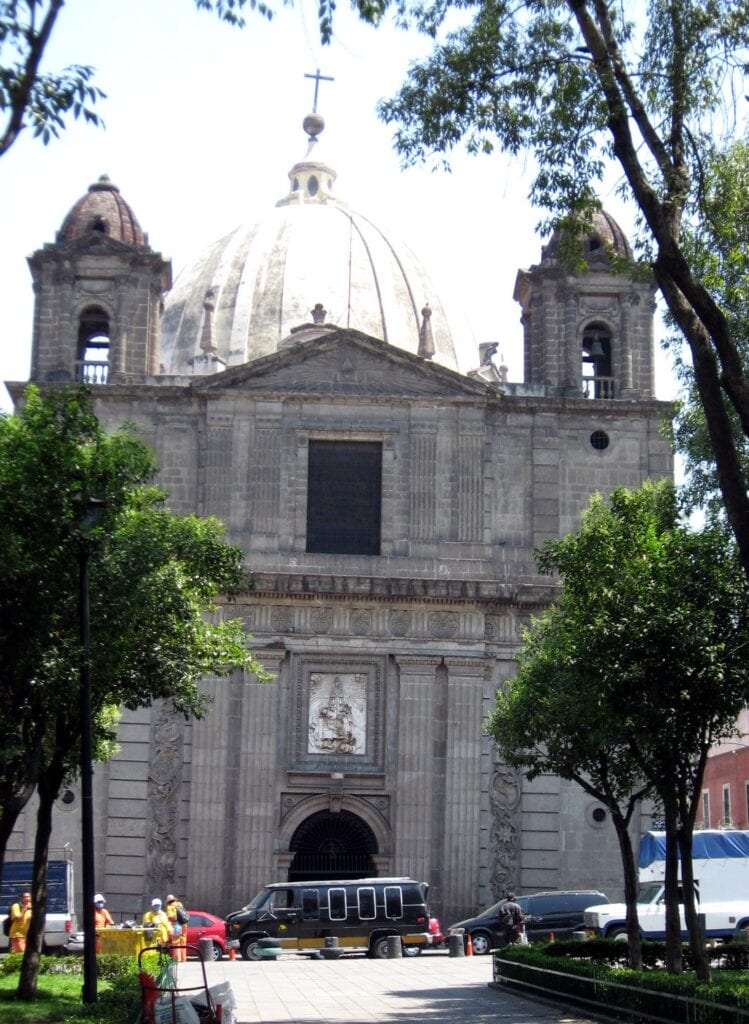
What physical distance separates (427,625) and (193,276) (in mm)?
20434

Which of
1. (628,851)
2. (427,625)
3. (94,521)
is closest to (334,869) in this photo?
(427,625)

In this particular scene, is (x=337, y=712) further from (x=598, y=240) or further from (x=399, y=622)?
(x=598, y=240)

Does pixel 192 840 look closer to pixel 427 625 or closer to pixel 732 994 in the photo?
pixel 427 625

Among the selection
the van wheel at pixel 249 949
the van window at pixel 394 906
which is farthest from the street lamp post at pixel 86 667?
the van window at pixel 394 906

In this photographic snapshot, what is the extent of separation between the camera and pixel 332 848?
4078 centimetres

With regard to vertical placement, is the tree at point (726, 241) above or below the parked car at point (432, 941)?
above

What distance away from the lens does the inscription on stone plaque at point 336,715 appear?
4078 centimetres

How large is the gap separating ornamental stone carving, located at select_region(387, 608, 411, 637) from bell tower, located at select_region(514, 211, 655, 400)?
734cm

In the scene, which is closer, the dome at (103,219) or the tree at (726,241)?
the tree at (726,241)

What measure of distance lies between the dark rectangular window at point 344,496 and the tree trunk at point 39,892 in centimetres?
1767

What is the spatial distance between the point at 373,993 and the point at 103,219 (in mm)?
25934

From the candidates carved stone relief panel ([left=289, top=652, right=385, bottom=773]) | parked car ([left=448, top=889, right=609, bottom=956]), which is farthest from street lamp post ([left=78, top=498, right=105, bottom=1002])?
carved stone relief panel ([left=289, top=652, right=385, bottom=773])

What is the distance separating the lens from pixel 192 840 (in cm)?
3984

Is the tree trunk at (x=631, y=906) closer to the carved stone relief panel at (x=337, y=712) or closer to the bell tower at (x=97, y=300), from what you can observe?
the carved stone relief panel at (x=337, y=712)
